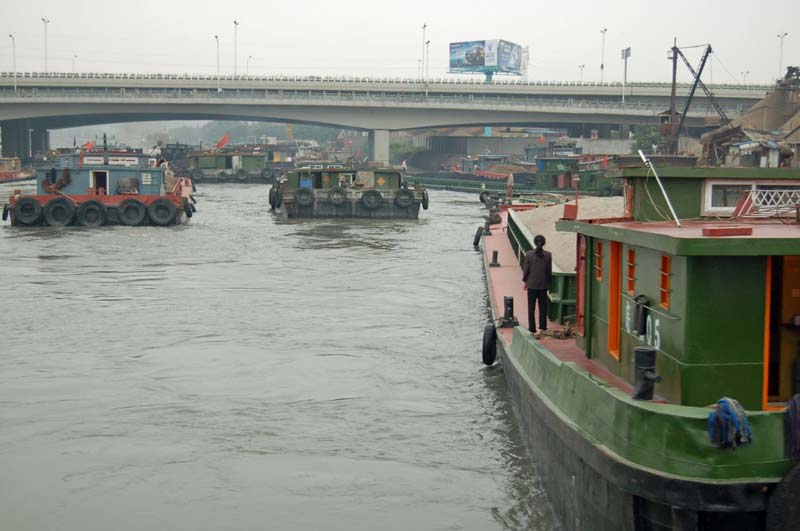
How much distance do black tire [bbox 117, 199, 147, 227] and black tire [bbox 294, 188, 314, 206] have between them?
734 cm

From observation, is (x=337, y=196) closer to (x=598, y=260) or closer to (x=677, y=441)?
(x=598, y=260)

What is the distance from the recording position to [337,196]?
134 ft

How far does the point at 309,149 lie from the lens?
134500 millimetres

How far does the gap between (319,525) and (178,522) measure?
127 cm

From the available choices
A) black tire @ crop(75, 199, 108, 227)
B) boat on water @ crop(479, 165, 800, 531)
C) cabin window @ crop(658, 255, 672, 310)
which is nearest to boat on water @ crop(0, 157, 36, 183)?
black tire @ crop(75, 199, 108, 227)

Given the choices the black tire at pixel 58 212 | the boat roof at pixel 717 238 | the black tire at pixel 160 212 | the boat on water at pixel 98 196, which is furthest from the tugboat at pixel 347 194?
the boat roof at pixel 717 238


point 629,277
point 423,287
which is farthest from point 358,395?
point 423,287

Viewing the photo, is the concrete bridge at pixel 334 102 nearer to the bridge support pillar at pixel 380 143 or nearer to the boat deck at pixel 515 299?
the bridge support pillar at pixel 380 143

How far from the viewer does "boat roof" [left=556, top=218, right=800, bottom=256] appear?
23.3ft

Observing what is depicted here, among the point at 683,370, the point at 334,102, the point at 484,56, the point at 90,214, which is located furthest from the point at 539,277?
the point at 484,56

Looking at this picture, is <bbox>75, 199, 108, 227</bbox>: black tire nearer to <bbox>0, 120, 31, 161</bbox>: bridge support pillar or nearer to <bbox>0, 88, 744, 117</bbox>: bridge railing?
<bbox>0, 88, 744, 117</bbox>: bridge railing

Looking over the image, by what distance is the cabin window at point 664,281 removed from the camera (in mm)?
7840

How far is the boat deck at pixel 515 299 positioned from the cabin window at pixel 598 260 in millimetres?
880

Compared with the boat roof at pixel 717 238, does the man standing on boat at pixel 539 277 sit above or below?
below
